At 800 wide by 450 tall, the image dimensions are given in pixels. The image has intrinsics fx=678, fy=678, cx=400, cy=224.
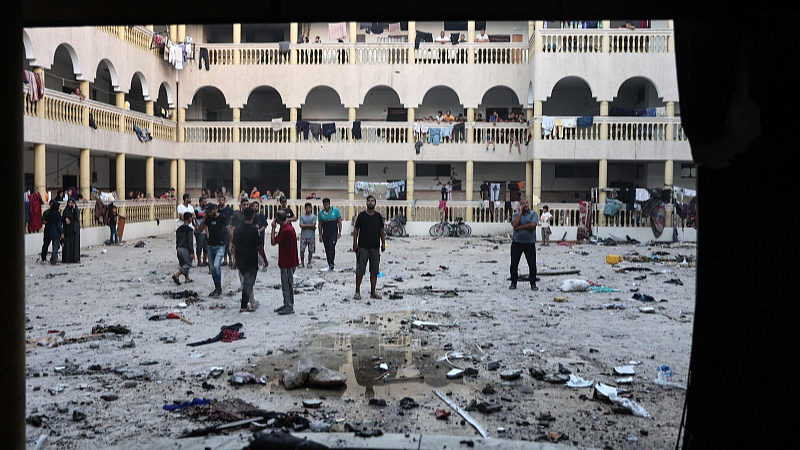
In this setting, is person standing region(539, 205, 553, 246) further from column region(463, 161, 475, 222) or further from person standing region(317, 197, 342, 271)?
person standing region(317, 197, 342, 271)

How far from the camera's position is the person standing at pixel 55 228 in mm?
16780

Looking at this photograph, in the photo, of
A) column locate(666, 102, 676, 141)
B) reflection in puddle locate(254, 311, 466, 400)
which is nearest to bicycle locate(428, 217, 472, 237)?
column locate(666, 102, 676, 141)

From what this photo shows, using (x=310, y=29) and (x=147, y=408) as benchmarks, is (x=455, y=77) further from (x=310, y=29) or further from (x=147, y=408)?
(x=147, y=408)

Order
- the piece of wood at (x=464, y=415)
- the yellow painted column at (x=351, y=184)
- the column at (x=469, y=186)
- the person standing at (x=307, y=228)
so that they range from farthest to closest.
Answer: the yellow painted column at (x=351, y=184) < the column at (x=469, y=186) < the person standing at (x=307, y=228) < the piece of wood at (x=464, y=415)

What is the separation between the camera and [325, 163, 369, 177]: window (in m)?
32.3

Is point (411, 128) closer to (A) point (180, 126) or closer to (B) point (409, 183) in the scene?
(B) point (409, 183)

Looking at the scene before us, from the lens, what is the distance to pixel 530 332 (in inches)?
371

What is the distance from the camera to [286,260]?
34.5 feet

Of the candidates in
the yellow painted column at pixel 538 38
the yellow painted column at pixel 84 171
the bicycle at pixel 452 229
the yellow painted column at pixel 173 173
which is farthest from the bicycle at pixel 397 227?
the yellow painted column at pixel 84 171

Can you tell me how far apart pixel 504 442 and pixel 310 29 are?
2878cm

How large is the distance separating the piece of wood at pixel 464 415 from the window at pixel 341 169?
2608cm

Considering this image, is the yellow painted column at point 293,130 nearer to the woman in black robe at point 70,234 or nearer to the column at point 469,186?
the column at point 469,186

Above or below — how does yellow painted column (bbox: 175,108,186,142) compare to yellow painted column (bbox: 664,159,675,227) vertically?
above

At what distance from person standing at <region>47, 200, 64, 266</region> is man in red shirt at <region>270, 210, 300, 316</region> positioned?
29.1 feet
